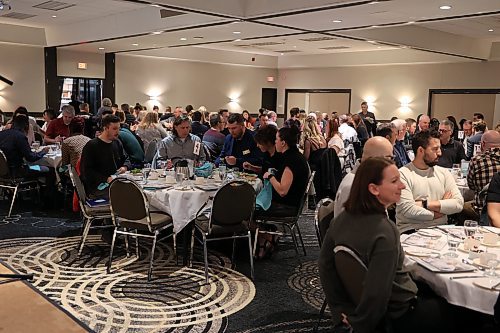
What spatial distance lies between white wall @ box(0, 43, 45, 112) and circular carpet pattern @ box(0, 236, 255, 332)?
790 centimetres

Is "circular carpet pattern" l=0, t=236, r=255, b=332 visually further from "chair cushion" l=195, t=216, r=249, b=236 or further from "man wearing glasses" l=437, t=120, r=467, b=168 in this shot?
"man wearing glasses" l=437, t=120, r=467, b=168

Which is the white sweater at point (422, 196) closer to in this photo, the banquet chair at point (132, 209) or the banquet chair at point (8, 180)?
the banquet chair at point (132, 209)

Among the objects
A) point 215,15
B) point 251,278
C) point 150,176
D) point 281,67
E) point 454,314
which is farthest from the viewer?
point 281,67

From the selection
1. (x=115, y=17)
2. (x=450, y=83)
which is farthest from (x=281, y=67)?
(x=115, y=17)

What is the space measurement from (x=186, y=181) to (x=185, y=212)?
1.79 feet

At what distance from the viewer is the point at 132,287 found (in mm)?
4457

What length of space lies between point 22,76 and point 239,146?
8.47m

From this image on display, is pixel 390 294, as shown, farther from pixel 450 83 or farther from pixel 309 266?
pixel 450 83

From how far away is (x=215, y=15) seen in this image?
750 cm

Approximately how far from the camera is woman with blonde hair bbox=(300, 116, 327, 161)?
7680 mm

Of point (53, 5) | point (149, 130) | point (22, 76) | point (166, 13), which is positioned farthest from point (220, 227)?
point (22, 76)

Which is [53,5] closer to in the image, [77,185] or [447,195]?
[77,185]

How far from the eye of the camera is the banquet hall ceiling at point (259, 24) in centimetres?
713

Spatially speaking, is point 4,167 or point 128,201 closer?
point 128,201
